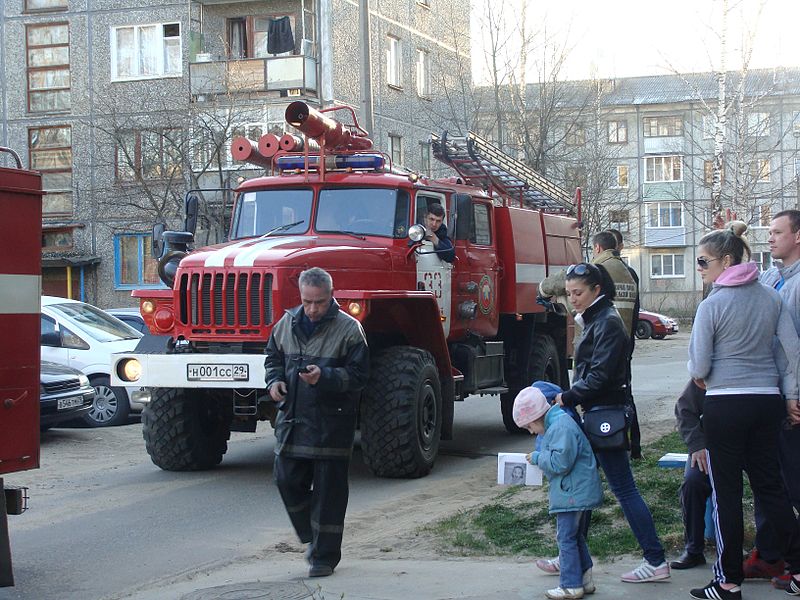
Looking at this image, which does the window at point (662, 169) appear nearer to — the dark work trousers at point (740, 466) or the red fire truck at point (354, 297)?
the red fire truck at point (354, 297)

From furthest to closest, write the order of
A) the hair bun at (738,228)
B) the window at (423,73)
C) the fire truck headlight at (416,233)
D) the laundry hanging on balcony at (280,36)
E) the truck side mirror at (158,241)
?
1. the window at (423,73)
2. the laundry hanging on balcony at (280,36)
3. the truck side mirror at (158,241)
4. the fire truck headlight at (416,233)
5. the hair bun at (738,228)

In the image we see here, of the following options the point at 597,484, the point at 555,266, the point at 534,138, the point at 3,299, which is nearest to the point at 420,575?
the point at 597,484

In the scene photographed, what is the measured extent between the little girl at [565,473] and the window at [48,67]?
34486 mm

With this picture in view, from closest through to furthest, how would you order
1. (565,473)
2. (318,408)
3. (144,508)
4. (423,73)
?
(565,473), (318,408), (144,508), (423,73)

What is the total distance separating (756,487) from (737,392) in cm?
54

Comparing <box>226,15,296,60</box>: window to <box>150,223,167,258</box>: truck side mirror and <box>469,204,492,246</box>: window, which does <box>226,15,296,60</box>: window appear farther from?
<box>150,223,167,258</box>: truck side mirror

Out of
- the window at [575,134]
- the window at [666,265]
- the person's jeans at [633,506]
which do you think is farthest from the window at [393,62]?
the person's jeans at [633,506]

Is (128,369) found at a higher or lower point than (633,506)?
higher

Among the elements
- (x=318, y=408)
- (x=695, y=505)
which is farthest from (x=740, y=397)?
(x=318, y=408)

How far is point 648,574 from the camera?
6.19 metres

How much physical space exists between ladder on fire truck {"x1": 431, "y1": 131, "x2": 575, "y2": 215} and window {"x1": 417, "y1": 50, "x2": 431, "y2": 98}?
26206mm

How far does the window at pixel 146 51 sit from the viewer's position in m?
36.7

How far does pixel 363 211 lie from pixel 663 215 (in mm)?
57599

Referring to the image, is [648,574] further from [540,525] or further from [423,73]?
[423,73]
